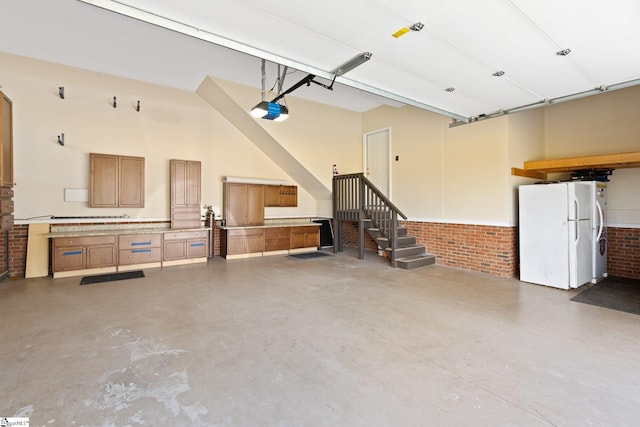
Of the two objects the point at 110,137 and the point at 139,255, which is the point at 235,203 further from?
the point at 110,137

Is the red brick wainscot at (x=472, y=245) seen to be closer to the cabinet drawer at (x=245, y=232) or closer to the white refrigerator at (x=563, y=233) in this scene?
the white refrigerator at (x=563, y=233)

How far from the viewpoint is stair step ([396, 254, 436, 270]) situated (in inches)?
244

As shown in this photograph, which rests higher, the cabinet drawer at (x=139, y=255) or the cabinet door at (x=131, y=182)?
the cabinet door at (x=131, y=182)

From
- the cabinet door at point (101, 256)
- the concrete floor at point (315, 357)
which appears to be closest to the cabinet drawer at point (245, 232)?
the cabinet door at point (101, 256)

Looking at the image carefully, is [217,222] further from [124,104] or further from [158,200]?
[124,104]

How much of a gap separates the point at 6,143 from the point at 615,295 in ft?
32.6

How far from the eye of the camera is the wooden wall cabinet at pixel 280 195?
8266mm

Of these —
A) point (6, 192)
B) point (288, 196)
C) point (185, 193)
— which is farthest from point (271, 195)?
point (6, 192)

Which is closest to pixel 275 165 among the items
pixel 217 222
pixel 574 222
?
pixel 217 222

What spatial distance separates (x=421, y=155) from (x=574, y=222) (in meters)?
3.24

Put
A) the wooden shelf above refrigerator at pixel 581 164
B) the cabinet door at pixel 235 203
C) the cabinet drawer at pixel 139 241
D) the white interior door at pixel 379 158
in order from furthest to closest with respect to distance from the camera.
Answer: the white interior door at pixel 379 158
the cabinet door at pixel 235 203
the cabinet drawer at pixel 139 241
the wooden shelf above refrigerator at pixel 581 164

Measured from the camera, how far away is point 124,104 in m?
6.50

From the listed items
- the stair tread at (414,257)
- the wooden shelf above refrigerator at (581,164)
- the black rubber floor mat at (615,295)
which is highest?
the wooden shelf above refrigerator at (581,164)

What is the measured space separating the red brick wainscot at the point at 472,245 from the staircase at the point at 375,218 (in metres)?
0.23
